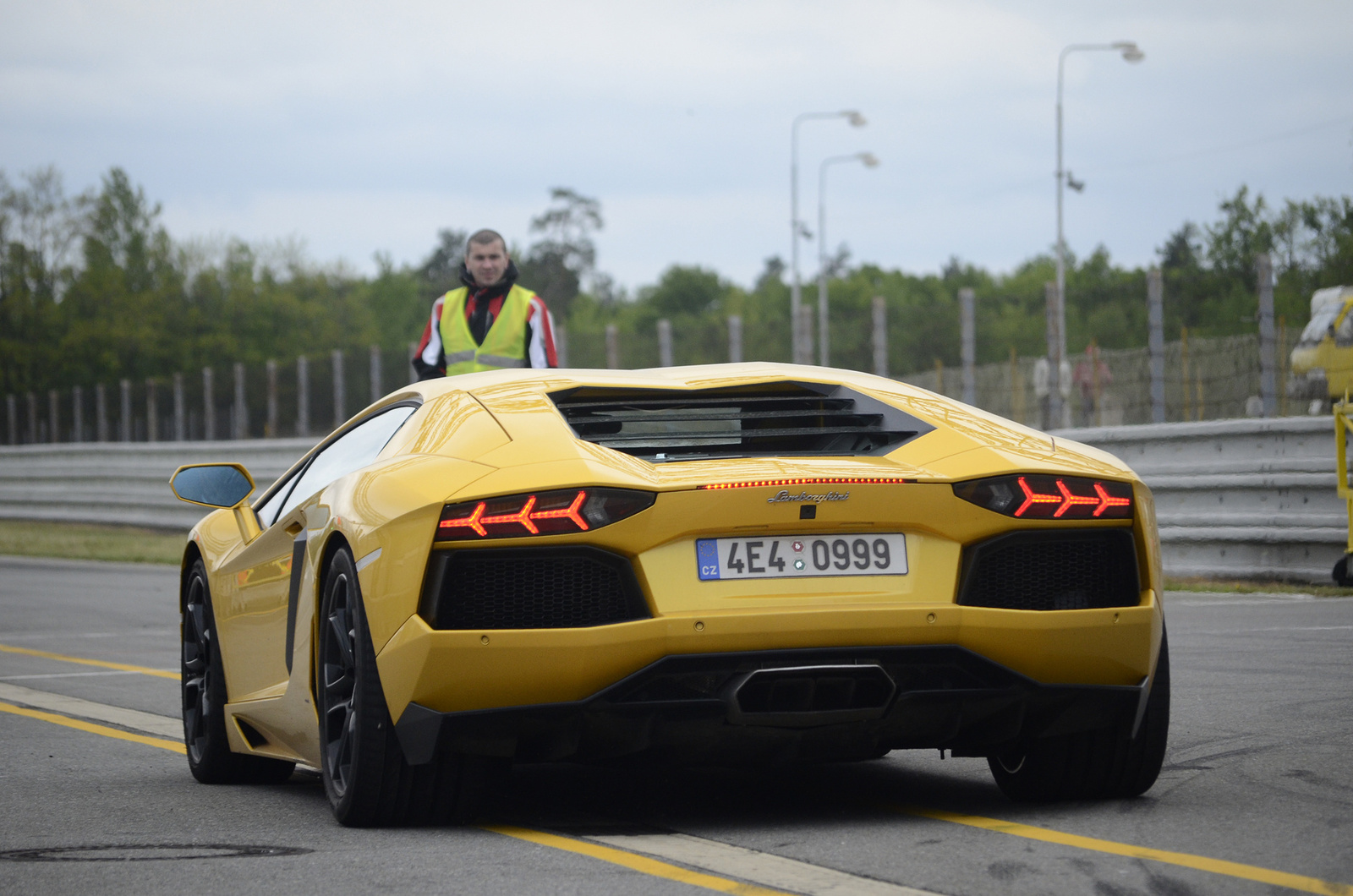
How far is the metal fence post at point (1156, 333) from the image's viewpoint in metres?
16.6

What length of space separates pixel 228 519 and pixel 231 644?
57 centimetres

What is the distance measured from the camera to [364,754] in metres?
4.58

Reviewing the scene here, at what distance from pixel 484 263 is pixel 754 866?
520 cm

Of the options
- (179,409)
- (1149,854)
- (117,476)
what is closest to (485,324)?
(1149,854)

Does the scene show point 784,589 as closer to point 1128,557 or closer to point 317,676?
point 1128,557

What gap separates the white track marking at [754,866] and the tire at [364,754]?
1.24ft

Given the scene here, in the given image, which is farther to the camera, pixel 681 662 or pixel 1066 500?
pixel 1066 500

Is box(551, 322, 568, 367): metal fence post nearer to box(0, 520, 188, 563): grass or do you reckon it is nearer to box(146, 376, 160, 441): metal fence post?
box(0, 520, 188, 563): grass

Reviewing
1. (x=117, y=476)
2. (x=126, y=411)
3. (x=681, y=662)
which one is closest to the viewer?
(x=681, y=662)

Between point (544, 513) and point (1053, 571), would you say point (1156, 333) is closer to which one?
point (1053, 571)

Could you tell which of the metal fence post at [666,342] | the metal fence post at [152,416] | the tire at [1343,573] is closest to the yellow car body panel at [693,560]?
the tire at [1343,573]

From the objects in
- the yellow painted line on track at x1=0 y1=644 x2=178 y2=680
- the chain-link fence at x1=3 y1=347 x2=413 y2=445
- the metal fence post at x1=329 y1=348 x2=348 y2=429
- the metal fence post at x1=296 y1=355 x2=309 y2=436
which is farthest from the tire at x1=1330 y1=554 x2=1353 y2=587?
the metal fence post at x1=296 y1=355 x2=309 y2=436

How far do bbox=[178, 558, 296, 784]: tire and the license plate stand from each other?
208 centimetres

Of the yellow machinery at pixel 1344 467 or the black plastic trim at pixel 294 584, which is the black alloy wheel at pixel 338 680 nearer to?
the black plastic trim at pixel 294 584
